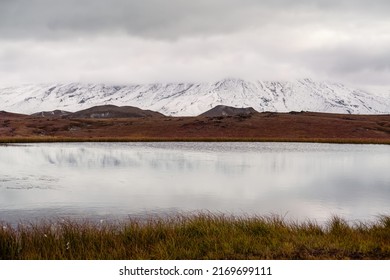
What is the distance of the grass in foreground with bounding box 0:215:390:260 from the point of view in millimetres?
10461

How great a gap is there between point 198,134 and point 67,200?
71.3 metres

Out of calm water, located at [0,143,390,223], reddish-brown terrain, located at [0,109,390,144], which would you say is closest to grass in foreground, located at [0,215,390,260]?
calm water, located at [0,143,390,223]

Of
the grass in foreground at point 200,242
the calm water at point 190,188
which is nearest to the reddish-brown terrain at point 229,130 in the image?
the calm water at point 190,188

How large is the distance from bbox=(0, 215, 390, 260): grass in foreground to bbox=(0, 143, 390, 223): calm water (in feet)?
17.4

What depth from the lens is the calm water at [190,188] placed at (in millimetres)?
19438

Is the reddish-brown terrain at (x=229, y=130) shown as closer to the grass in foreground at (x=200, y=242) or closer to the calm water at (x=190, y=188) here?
the calm water at (x=190, y=188)

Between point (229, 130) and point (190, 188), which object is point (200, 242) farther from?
point (229, 130)

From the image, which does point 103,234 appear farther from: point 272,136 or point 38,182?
point 272,136

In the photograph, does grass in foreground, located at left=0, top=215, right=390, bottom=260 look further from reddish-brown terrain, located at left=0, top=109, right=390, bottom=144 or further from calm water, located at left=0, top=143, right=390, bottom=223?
reddish-brown terrain, located at left=0, top=109, right=390, bottom=144

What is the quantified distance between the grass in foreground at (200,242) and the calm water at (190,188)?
17.4 ft

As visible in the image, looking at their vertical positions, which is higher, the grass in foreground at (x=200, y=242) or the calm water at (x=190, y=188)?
the grass in foreground at (x=200, y=242)
